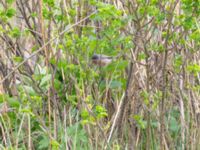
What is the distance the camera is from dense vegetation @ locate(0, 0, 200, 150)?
7.78 feet

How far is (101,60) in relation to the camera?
2598 mm

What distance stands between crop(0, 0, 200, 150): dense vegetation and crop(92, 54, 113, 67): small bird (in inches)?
1.2

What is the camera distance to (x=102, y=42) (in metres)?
2.32

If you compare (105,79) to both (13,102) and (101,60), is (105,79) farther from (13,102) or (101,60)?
(13,102)

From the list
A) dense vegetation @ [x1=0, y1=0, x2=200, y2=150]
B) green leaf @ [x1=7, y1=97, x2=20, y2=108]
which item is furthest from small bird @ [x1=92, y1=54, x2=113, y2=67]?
green leaf @ [x1=7, y1=97, x2=20, y2=108]

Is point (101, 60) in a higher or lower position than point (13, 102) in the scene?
higher

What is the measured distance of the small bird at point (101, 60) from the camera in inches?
101

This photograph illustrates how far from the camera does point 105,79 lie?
2.65 m

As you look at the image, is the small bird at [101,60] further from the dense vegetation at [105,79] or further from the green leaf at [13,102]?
the green leaf at [13,102]

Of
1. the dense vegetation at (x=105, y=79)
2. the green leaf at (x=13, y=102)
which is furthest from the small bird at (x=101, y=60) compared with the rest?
the green leaf at (x=13, y=102)

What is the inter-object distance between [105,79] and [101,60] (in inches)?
4.2

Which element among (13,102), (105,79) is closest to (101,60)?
(105,79)

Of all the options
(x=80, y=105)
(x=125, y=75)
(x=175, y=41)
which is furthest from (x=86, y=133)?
(x=175, y=41)

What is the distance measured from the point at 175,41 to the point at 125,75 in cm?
36
